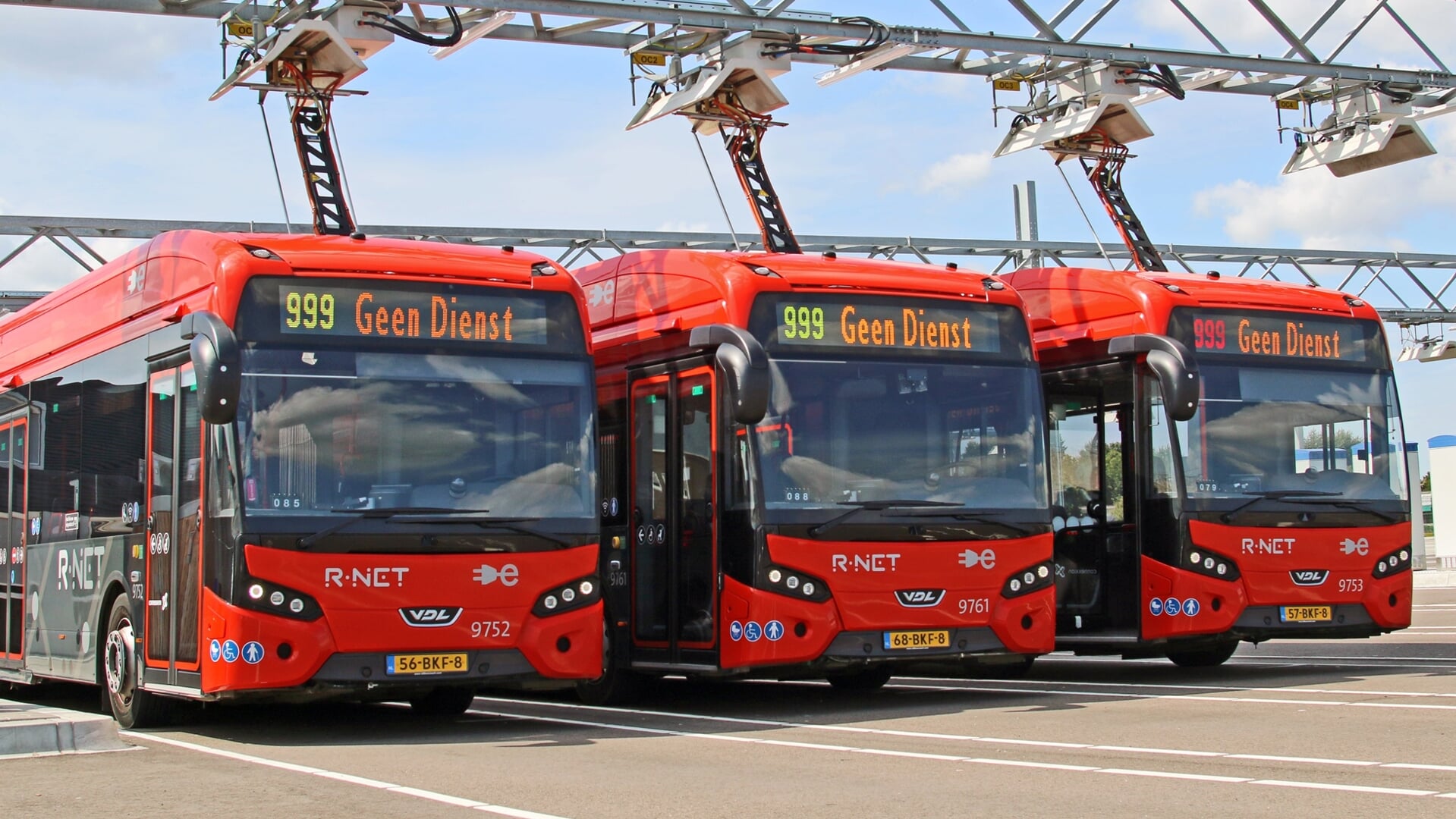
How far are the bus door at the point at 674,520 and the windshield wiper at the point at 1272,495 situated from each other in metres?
4.64

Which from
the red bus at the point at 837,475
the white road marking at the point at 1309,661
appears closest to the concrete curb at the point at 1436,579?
the white road marking at the point at 1309,661

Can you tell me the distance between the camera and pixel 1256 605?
15.6 metres

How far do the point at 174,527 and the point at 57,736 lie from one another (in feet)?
5.49

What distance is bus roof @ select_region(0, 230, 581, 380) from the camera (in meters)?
11.8

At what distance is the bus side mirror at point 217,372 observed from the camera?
11.0m

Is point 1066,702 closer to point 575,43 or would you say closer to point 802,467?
point 802,467

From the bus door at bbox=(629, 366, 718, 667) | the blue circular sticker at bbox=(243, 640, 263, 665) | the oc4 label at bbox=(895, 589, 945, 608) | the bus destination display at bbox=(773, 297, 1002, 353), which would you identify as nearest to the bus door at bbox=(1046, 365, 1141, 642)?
the bus destination display at bbox=(773, 297, 1002, 353)

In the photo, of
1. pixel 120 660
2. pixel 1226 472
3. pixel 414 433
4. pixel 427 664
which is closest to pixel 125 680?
pixel 120 660

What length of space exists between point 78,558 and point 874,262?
6.58m

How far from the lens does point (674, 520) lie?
46.6 ft

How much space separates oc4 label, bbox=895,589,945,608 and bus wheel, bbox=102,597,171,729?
529 centimetres

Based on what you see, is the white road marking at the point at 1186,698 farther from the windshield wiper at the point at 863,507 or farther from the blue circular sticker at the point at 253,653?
the blue circular sticker at the point at 253,653

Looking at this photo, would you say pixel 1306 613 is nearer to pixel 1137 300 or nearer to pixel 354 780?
pixel 1137 300

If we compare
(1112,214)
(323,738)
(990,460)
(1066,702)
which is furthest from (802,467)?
(1112,214)
